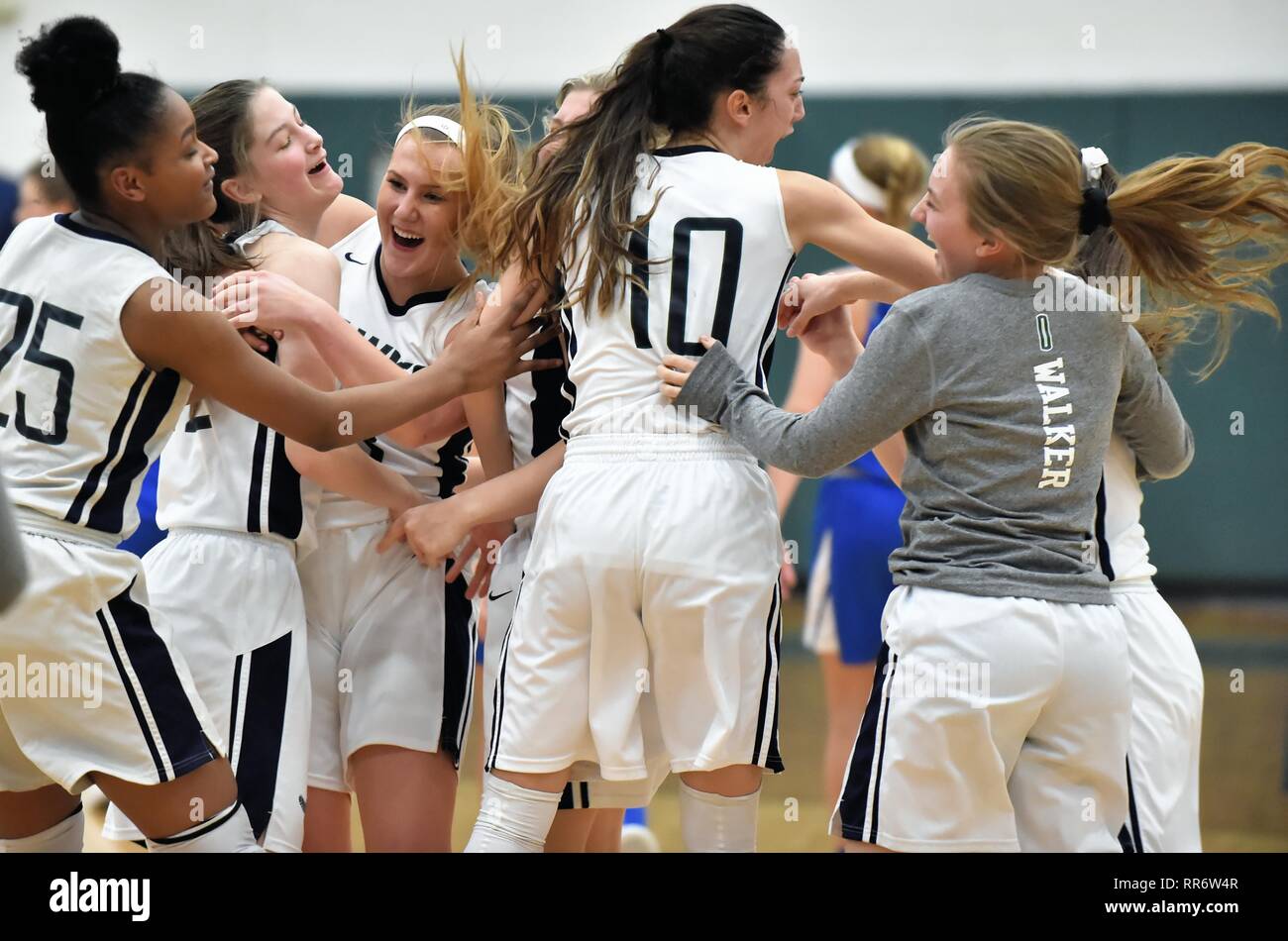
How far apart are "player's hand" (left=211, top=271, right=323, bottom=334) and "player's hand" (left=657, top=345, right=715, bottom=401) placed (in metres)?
0.79

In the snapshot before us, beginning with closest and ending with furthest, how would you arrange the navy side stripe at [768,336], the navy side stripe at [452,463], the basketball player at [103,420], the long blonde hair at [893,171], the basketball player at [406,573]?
the basketball player at [103,420] → the navy side stripe at [768,336] → the basketball player at [406,573] → the navy side stripe at [452,463] → the long blonde hair at [893,171]

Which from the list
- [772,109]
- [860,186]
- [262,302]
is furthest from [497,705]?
[860,186]

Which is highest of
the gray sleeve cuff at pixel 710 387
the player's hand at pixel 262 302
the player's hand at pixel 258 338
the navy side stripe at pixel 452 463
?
the player's hand at pixel 262 302

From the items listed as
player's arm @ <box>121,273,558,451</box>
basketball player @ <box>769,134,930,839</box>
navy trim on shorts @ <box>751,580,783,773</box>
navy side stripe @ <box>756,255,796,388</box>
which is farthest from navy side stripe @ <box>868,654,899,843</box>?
basketball player @ <box>769,134,930,839</box>

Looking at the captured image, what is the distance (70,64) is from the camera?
2438mm

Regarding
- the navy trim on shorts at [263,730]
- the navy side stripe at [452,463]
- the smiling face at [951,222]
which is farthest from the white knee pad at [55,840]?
the smiling face at [951,222]

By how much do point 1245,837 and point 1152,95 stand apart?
562 cm

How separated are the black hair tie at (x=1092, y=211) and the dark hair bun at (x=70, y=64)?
1.76m

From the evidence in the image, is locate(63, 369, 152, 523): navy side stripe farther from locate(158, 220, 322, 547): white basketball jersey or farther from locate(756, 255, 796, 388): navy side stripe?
locate(756, 255, 796, 388): navy side stripe

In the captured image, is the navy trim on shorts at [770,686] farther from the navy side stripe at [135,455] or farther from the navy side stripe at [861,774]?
the navy side stripe at [135,455]

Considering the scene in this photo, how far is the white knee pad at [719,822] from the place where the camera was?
276cm
